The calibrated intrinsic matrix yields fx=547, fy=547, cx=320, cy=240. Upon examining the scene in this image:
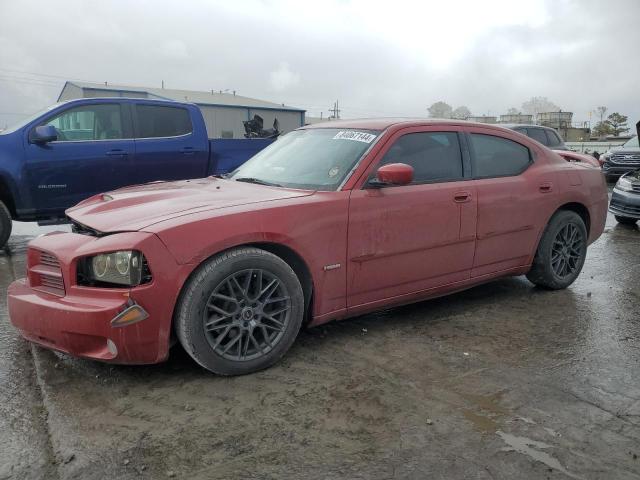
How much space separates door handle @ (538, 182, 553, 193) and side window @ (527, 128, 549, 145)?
8918mm

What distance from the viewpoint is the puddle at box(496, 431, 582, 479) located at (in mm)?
2287

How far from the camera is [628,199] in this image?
850 cm

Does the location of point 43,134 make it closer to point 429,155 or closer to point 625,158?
point 429,155

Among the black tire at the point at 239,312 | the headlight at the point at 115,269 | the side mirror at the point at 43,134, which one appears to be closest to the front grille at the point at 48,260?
the headlight at the point at 115,269

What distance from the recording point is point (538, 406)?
2.77 meters

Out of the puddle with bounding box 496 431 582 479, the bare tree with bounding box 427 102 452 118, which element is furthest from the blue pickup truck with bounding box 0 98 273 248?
the bare tree with bounding box 427 102 452 118

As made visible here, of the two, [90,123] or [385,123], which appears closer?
[385,123]

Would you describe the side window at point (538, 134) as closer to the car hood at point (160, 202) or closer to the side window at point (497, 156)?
the side window at point (497, 156)

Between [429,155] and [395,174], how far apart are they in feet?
2.21

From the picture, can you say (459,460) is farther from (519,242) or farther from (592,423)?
(519,242)

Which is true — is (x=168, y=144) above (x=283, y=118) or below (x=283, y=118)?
below

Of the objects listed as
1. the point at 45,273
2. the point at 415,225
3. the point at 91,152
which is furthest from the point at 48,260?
the point at 91,152

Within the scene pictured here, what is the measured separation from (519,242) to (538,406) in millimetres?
1904

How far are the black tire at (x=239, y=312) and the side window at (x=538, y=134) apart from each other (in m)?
A: 11.2
